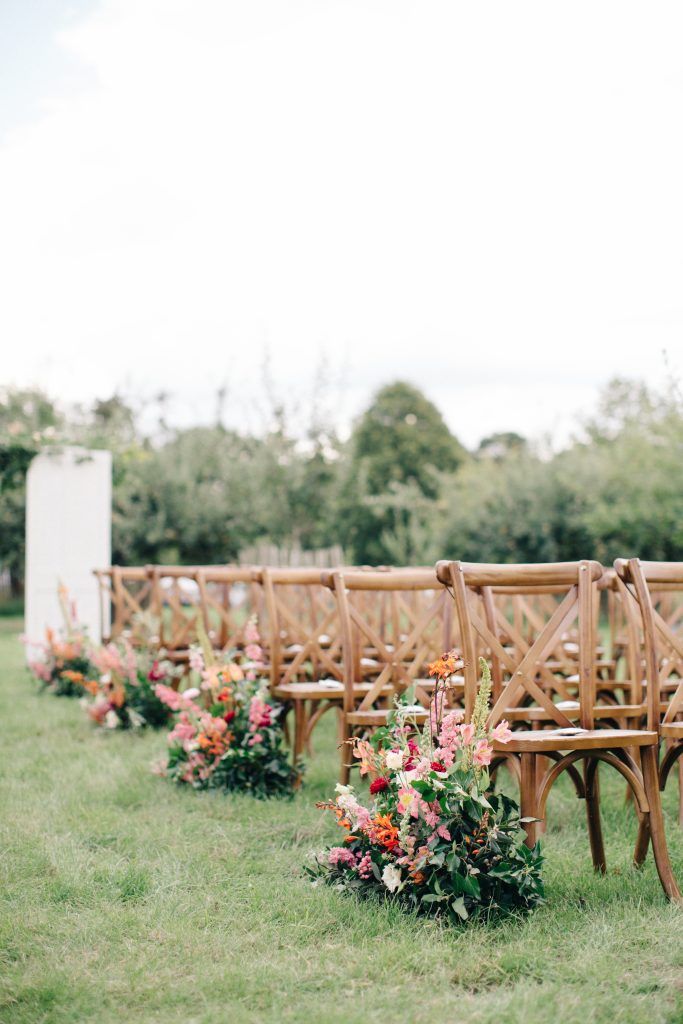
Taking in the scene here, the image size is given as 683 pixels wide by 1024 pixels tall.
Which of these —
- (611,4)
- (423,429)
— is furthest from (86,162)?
(423,429)

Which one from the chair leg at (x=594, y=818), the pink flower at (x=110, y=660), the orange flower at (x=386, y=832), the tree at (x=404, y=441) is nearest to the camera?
the orange flower at (x=386, y=832)

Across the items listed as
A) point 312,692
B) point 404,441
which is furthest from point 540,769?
point 404,441

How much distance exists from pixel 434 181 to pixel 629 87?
4468mm

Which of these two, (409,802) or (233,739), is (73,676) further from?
(409,802)

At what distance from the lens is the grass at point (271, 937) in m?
2.40

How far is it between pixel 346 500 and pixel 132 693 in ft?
38.0

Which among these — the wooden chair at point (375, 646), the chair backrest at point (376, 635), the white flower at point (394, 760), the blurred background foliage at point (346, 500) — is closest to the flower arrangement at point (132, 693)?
the chair backrest at point (376, 635)

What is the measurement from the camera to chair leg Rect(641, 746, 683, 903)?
10.3 ft

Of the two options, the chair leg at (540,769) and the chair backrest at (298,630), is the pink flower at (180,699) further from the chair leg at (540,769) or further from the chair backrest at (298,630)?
the chair leg at (540,769)

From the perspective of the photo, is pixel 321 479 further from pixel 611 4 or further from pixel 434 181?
pixel 611 4

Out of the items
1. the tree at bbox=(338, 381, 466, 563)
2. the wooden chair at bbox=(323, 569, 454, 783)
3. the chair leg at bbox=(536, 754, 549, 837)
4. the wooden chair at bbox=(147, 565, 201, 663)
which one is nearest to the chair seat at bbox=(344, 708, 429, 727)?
the wooden chair at bbox=(323, 569, 454, 783)

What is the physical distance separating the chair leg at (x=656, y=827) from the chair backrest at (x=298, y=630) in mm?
1663

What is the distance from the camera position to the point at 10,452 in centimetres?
997

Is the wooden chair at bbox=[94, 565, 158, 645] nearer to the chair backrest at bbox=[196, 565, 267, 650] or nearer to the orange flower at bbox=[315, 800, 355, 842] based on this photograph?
the chair backrest at bbox=[196, 565, 267, 650]
